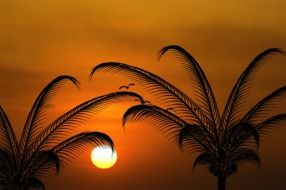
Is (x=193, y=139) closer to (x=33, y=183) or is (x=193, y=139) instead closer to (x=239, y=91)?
(x=239, y=91)

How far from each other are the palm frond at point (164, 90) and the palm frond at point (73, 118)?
516 millimetres

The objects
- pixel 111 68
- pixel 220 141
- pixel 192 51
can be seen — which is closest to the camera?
pixel 111 68

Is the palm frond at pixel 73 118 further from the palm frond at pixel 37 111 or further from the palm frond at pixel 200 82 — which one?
the palm frond at pixel 200 82

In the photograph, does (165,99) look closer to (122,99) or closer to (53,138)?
(122,99)

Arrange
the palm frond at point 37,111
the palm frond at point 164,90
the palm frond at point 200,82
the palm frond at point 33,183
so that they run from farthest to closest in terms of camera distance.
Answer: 1. the palm frond at point 33,183
2. the palm frond at point 37,111
3. the palm frond at point 200,82
4. the palm frond at point 164,90

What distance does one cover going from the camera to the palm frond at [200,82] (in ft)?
58.5

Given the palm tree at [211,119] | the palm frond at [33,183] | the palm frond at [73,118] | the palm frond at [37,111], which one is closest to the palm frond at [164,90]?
the palm tree at [211,119]

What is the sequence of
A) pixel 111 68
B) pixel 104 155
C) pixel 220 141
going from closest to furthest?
pixel 111 68 → pixel 220 141 → pixel 104 155

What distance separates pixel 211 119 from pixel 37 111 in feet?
15.9

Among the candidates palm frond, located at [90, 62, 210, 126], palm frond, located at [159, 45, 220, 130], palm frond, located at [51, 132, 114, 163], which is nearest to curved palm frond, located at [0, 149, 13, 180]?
palm frond, located at [51, 132, 114, 163]

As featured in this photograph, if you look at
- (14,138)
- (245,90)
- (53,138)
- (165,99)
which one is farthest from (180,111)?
(14,138)

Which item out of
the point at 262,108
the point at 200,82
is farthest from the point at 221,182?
the point at 200,82

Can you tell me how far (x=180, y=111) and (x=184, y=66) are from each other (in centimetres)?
122

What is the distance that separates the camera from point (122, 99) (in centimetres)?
1777
